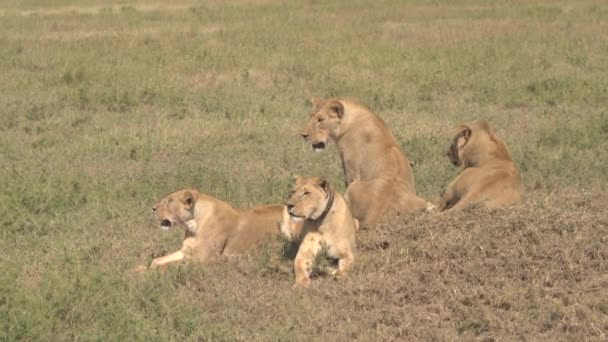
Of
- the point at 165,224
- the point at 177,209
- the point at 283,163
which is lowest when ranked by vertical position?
the point at 283,163

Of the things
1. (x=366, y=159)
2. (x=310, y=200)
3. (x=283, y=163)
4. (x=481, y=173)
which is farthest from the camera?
(x=283, y=163)

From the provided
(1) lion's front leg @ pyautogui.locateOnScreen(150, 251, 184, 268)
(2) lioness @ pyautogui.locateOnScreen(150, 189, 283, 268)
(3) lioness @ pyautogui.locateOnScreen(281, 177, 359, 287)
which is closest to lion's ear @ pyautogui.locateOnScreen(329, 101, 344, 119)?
(2) lioness @ pyautogui.locateOnScreen(150, 189, 283, 268)

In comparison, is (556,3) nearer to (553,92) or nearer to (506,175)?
(553,92)

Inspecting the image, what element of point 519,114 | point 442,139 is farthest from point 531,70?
point 442,139

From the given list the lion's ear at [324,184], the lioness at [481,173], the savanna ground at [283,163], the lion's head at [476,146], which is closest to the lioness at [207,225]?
the savanna ground at [283,163]

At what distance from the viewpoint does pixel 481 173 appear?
337 inches

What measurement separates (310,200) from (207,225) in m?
1.11

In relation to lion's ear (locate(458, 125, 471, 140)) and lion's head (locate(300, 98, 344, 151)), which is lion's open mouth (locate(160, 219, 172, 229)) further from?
lion's ear (locate(458, 125, 471, 140))

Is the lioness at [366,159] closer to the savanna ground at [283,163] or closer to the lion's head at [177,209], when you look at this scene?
the savanna ground at [283,163]

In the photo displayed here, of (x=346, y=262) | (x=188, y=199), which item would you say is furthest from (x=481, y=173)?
(x=188, y=199)

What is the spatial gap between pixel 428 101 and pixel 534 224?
7951mm

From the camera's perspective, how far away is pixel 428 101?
587 inches

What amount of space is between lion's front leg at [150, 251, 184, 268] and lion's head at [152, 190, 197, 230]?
0.81 ft

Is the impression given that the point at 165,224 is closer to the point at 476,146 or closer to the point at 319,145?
the point at 319,145
